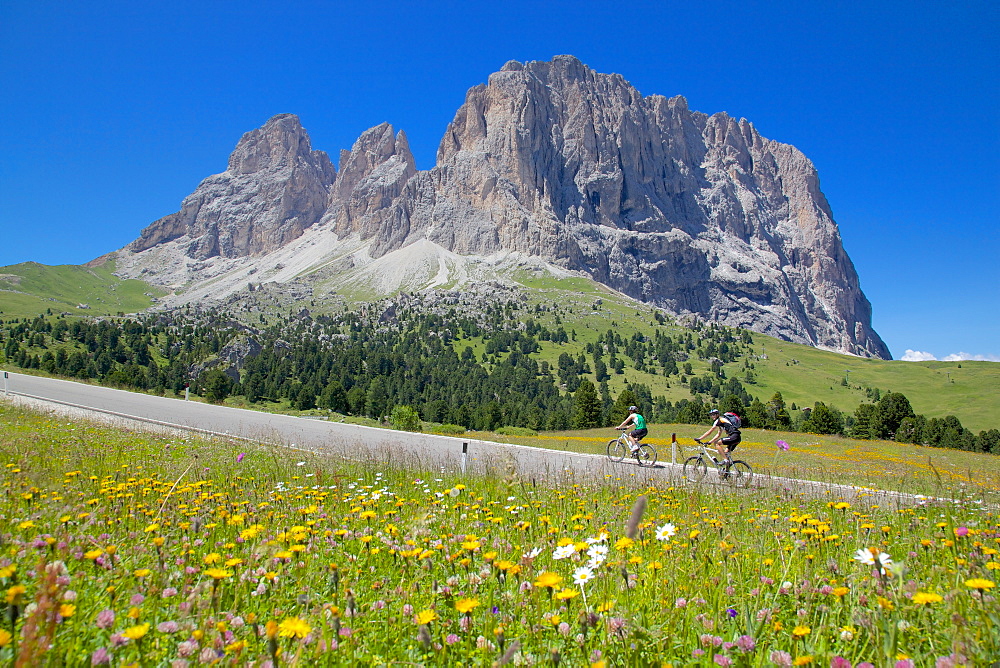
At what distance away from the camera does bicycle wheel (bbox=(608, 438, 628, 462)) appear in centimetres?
1981

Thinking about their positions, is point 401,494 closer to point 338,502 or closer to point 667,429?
point 338,502

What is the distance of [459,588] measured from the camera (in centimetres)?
339

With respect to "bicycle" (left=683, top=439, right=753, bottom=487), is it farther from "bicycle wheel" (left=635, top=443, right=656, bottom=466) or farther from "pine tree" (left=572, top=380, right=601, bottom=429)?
"pine tree" (left=572, top=380, right=601, bottom=429)

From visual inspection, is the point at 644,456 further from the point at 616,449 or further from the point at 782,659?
the point at 782,659

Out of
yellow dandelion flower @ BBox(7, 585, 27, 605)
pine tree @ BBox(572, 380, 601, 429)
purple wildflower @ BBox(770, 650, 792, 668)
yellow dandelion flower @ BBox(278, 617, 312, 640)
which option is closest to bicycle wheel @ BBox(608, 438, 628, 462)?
purple wildflower @ BBox(770, 650, 792, 668)

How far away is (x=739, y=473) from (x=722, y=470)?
2.77 feet

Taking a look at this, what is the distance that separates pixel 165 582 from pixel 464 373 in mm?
148104

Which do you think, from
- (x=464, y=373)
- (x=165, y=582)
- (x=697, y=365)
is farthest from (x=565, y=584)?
(x=697, y=365)

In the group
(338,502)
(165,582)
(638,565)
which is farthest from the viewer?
(338,502)

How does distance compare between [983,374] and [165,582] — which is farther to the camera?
[983,374]

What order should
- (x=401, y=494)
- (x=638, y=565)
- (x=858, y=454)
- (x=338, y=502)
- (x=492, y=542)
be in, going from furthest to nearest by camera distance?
(x=858, y=454) → (x=401, y=494) → (x=338, y=502) → (x=492, y=542) → (x=638, y=565)

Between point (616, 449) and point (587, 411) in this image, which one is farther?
point (587, 411)

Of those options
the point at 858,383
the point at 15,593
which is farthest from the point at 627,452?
the point at 858,383

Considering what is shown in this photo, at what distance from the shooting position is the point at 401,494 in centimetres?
711
